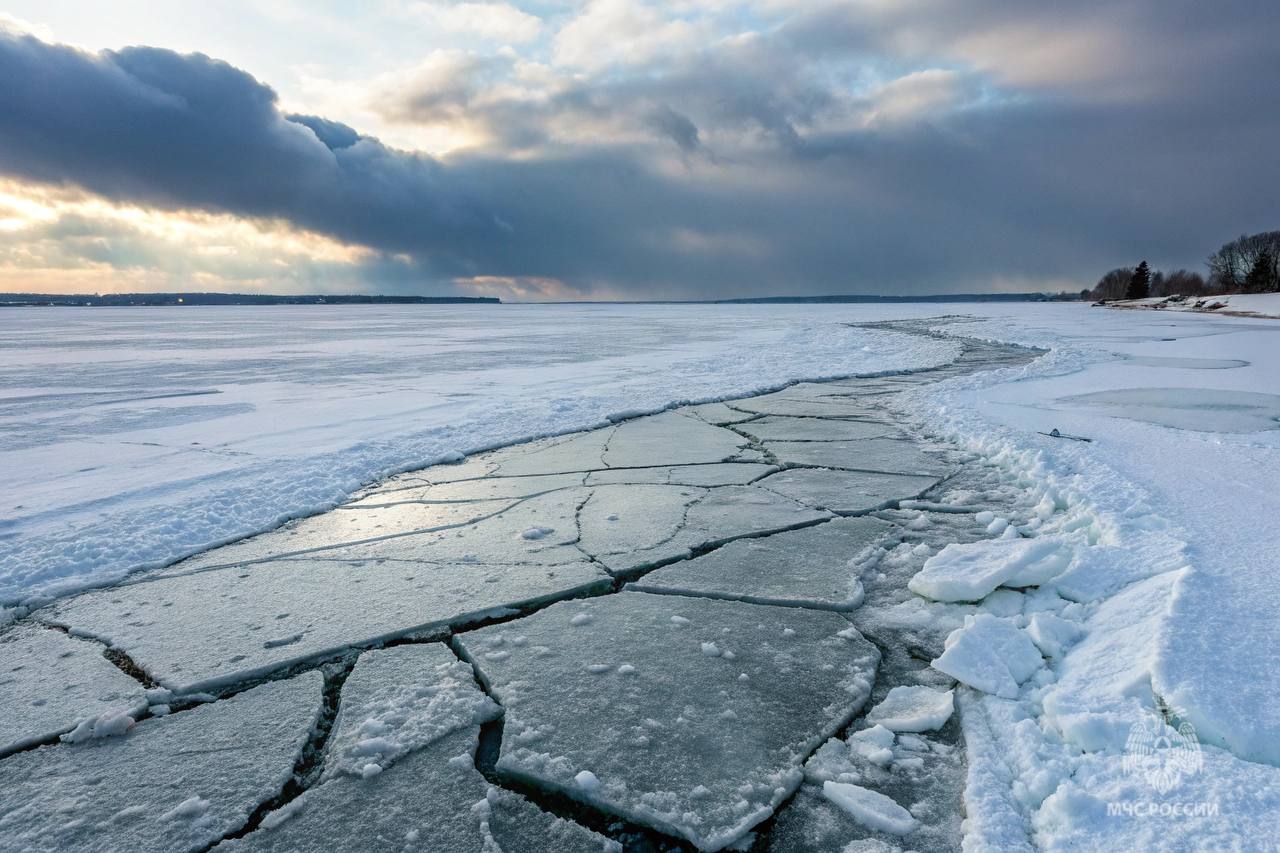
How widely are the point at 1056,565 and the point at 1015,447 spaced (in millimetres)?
1830

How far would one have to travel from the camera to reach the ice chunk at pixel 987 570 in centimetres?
187

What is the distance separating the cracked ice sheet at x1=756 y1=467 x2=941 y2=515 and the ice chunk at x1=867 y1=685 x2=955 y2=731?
130 centimetres

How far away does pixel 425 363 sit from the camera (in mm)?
9914

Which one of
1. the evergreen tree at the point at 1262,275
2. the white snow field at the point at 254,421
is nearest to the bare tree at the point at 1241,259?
the evergreen tree at the point at 1262,275

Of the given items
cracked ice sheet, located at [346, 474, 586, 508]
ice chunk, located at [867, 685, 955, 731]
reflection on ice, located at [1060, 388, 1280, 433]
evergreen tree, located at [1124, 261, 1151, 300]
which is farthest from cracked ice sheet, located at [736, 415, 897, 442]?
evergreen tree, located at [1124, 261, 1151, 300]

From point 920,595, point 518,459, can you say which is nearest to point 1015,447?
point 920,595

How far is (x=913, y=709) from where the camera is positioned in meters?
1.43

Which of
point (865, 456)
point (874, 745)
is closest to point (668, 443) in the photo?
point (865, 456)

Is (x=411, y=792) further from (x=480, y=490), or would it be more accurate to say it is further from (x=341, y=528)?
(x=480, y=490)

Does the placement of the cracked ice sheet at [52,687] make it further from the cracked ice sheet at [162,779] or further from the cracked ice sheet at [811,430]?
the cracked ice sheet at [811,430]

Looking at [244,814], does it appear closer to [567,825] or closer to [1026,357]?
[567,825]

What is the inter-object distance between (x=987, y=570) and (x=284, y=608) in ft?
6.94

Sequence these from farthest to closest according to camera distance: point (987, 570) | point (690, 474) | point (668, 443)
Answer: point (668, 443) → point (690, 474) → point (987, 570)

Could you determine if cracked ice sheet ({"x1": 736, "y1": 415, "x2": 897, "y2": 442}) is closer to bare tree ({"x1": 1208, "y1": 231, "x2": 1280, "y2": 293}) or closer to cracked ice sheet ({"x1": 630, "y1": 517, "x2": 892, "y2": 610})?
cracked ice sheet ({"x1": 630, "y1": 517, "x2": 892, "y2": 610})
